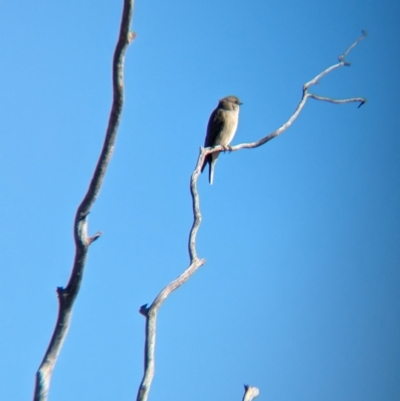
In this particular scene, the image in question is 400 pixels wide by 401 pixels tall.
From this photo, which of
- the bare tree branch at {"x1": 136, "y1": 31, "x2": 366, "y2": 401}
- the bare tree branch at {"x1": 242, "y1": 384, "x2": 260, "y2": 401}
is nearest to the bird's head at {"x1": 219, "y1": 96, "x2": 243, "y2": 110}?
the bare tree branch at {"x1": 136, "y1": 31, "x2": 366, "y2": 401}

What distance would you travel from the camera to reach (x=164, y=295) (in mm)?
3824

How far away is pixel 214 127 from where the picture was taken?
957cm

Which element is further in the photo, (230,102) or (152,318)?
(230,102)

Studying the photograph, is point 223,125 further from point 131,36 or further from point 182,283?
point 131,36

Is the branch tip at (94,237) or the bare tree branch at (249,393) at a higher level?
the branch tip at (94,237)

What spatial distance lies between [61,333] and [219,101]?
7.02 m

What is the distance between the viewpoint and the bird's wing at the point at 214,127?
9516mm

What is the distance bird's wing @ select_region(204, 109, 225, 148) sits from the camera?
31.2ft

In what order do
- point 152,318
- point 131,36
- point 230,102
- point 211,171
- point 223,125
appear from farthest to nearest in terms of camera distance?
point 230,102, point 223,125, point 211,171, point 152,318, point 131,36

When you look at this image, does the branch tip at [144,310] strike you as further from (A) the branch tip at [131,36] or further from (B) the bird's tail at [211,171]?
(B) the bird's tail at [211,171]

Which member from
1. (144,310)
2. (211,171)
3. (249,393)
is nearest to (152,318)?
(144,310)

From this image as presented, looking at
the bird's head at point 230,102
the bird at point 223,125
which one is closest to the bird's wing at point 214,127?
the bird at point 223,125

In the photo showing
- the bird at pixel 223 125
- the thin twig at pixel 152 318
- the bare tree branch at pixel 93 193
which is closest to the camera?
the bare tree branch at pixel 93 193

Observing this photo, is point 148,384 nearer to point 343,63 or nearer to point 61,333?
point 61,333
